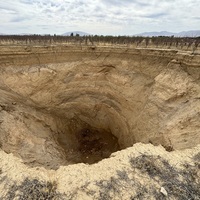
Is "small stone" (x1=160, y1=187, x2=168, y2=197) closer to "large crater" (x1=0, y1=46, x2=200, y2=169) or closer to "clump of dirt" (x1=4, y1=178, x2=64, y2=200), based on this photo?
"clump of dirt" (x1=4, y1=178, x2=64, y2=200)

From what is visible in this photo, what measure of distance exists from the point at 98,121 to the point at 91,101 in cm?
165

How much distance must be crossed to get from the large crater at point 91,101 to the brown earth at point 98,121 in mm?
59

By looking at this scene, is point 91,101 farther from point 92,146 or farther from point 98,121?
point 92,146

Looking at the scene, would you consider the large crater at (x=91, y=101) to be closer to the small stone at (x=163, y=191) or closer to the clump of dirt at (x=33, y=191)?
the small stone at (x=163, y=191)

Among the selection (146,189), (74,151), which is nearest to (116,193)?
(146,189)

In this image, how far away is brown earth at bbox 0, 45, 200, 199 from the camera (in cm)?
637

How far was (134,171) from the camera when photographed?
264 inches

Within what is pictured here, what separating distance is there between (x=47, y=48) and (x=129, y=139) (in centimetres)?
876

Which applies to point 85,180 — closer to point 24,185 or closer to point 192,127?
point 24,185

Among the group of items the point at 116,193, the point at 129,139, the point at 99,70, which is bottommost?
the point at 129,139

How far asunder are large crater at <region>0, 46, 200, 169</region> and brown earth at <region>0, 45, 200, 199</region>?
6 centimetres

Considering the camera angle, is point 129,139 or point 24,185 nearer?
point 24,185

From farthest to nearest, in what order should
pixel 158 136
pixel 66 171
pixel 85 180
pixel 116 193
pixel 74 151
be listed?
pixel 74 151 → pixel 158 136 → pixel 66 171 → pixel 85 180 → pixel 116 193

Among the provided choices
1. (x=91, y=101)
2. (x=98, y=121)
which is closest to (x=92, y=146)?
(x=98, y=121)
